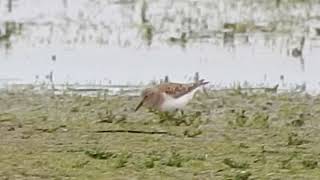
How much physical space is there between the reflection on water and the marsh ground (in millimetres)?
1511

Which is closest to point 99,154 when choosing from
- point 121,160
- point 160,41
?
point 121,160

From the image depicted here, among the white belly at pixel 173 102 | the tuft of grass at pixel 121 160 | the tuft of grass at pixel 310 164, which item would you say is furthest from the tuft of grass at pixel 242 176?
the white belly at pixel 173 102

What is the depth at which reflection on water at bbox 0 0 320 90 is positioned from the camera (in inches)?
517

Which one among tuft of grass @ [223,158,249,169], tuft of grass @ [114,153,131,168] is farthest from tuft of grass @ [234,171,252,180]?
tuft of grass @ [114,153,131,168]

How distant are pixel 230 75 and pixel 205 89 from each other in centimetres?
135

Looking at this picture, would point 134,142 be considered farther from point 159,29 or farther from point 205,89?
point 159,29

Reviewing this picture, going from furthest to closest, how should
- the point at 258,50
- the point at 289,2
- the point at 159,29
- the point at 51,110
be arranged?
the point at 289,2
the point at 159,29
the point at 258,50
the point at 51,110

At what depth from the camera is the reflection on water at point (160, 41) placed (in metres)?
13.1

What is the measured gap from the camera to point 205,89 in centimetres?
1183

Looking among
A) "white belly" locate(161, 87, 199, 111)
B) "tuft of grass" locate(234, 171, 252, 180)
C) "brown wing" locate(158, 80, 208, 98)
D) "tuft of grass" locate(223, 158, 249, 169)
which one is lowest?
"tuft of grass" locate(234, 171, 252, 180)

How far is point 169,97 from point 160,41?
5575 millimetres

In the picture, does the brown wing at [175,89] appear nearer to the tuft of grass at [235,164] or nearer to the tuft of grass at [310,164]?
the tuft of grass at [235,164]

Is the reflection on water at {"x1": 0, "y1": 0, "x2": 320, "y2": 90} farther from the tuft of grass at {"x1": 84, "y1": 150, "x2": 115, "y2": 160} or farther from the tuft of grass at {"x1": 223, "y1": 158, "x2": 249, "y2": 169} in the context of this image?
the tuft of grass at {"x1": 223, "y1": 158, "x2": 249, "y2": 169}

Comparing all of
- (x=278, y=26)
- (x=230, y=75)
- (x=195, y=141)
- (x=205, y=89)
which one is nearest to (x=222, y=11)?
(x=278, y=26)
